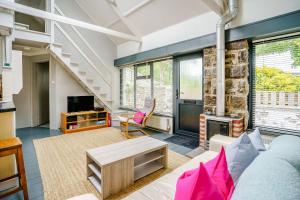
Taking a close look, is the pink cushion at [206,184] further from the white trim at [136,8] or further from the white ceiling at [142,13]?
the white trim at [136,8]

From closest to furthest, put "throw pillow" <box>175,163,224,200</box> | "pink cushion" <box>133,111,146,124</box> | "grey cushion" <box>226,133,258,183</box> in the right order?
"throw pillow" <box>175,163,224,200</box>, "grey cushion" <box>226,133,258,183</box>, "pink cushion" <box>133,111,146,124</box>

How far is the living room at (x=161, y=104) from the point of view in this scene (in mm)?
1305

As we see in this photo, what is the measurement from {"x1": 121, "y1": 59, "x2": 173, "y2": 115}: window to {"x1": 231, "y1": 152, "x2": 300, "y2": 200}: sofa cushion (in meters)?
3.76

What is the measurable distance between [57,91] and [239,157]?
5233mm

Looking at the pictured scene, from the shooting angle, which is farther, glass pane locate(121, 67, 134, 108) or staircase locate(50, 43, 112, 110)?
glass pane locate(121, 67, 134, 108)

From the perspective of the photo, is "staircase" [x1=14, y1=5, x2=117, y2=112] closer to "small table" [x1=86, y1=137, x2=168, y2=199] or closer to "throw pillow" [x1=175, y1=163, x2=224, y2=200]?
"small table" [x1=86, y1=137, x2=168, y2=199]

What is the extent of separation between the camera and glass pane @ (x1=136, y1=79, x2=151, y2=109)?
5.26m

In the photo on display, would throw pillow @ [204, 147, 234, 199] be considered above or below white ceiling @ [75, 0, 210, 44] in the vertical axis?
below

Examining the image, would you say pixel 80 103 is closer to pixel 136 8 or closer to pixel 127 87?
pixel 127 87

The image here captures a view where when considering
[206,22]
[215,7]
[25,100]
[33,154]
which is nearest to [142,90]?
[206,22]

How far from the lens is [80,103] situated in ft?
16.7

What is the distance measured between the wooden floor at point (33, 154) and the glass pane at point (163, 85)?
2.56ft

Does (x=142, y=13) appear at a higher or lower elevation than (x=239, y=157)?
higher

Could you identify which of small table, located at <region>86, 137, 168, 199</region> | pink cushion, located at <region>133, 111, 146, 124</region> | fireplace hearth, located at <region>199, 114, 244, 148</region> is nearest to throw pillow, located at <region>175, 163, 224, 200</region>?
small table, located at <region>86, 137, 168, 199</region>
